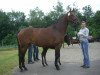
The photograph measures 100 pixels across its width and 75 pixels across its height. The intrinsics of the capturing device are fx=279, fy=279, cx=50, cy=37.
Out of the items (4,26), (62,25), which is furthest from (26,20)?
(62,25)


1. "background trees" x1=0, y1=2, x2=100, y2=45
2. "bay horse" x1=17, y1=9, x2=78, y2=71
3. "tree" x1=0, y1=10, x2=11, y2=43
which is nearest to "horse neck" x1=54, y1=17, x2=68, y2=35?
"bay horse" x1=17, y1=9, x2=78, y2=71

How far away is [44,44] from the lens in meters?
12.3

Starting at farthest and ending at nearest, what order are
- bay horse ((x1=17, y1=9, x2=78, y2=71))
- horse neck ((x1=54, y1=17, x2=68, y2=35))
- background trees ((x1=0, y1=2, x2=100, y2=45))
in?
background trees ((x1=0, y1=2, x2=100, y2=45))
horse neck ((x1=54, y1=17, x2=68, y2=35))
bay horse ((x1=17, y1=9, x2=78, y2=71))

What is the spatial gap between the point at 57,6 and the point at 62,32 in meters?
62.3

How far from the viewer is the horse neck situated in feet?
40.8

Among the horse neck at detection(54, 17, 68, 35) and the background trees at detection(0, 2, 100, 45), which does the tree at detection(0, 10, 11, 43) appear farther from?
the horse neck at detection(54, 17, 68, 35)

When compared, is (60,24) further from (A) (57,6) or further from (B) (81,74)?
(A) (57,6)

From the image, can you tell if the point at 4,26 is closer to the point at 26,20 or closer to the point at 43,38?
the point at 26,20

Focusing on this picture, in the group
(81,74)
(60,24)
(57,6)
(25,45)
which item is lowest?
(81,74)

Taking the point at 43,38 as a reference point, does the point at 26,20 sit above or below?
above

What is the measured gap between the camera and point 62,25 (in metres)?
12.5

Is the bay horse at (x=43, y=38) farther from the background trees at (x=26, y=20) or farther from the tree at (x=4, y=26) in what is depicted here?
the tree at (x=4, y=26)

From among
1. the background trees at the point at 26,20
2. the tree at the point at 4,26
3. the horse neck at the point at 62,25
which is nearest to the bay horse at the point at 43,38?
the horse neck at the point at 62,25

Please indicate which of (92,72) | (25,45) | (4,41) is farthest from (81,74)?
(4,41)
